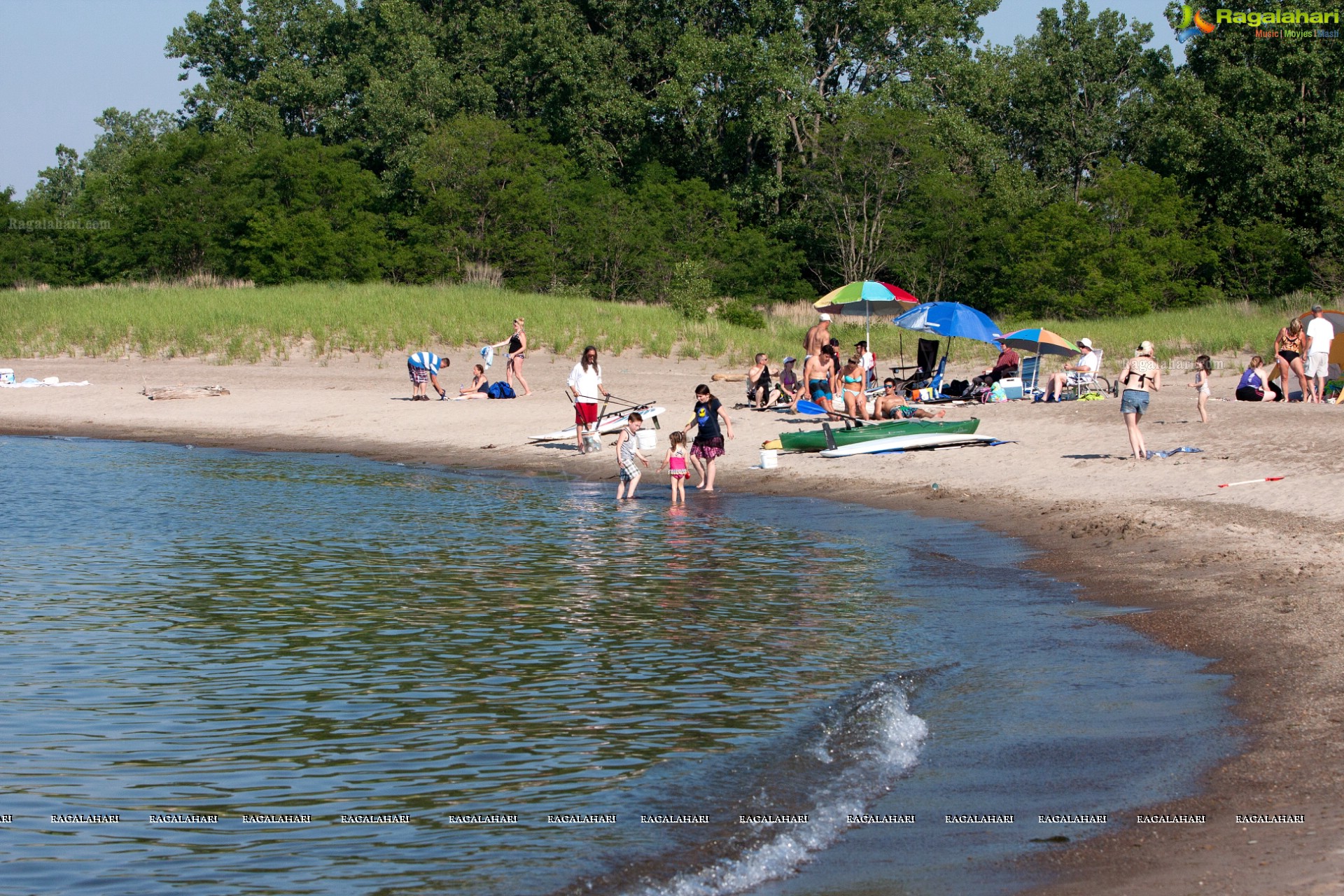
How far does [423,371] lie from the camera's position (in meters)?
26.1

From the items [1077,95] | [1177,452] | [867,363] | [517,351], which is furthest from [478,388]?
[1077,95]

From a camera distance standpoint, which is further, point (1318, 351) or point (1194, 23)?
point (1194, 23)

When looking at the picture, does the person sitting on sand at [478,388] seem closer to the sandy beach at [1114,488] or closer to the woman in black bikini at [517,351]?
the woman in black bikini at [517,351]

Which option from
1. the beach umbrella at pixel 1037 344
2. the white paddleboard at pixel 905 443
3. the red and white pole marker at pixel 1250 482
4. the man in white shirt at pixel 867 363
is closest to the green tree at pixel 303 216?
the man in white shirt at pixel 867 363

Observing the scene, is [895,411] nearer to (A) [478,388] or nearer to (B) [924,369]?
(B) [924,369]

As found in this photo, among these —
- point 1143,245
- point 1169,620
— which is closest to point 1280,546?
point 1169,620

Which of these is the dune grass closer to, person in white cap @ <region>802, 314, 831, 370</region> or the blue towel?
person in white cap @ <region>802, 314, 831, 370</region>

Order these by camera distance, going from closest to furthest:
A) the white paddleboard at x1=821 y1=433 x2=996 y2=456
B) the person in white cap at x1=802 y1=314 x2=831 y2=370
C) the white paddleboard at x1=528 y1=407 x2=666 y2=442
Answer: the white paddleboard at x1=821 y1=433 x2=996 y2=456 < the white paddleboard at x1=528 y1=407 x2=666 y2=442 < the person in white cap at x1=802 y1=314 x2=831 y2=370

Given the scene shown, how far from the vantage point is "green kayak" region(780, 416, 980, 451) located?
750 inches

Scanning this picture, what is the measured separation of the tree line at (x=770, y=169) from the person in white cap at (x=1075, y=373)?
20436 millimetres

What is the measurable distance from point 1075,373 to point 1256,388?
3014 millimetres

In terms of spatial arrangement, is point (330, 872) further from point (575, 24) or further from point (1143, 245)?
point (575, 24)

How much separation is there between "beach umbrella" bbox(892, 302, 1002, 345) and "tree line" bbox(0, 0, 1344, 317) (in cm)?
2163

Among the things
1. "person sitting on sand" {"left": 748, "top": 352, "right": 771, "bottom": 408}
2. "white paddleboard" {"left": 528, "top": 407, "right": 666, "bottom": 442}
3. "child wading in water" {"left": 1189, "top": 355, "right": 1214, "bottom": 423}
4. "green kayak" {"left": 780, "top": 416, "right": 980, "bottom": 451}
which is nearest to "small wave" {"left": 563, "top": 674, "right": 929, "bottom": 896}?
"green kayak" {"left": 780, "top": 416, "right": 980, "bottom": 451}
